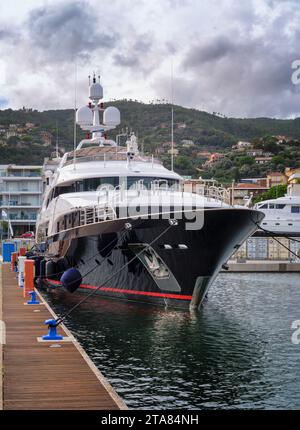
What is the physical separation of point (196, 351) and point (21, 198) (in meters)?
72.4

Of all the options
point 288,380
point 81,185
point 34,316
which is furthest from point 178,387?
point 81,185

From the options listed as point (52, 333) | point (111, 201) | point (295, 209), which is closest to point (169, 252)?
point (111, 201)

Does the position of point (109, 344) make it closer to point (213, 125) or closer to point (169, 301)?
point (169, 301)

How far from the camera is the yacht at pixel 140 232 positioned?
60.6ft

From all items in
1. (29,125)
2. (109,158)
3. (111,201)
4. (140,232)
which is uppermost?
(29,125)

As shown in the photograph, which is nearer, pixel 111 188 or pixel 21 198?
pixel 111 188

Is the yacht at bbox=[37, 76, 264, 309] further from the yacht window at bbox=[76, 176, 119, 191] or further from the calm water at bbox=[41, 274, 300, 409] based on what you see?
the calm water at bbox=[41, 274, 300, 409]

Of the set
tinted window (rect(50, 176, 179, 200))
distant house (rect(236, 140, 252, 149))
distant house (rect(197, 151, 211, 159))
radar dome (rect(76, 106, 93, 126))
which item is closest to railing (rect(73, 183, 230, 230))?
tinted window (rect(50, 176, 179, 200))

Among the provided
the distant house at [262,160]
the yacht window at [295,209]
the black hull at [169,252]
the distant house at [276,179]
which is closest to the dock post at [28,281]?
the black hull at [169,252]

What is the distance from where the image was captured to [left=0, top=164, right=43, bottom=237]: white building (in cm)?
8262

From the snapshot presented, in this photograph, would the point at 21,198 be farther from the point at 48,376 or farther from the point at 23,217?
A: the point at 48,376

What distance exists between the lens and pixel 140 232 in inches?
757

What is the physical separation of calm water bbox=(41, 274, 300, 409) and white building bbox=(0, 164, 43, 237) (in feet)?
198

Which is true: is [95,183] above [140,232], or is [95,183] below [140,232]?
above
